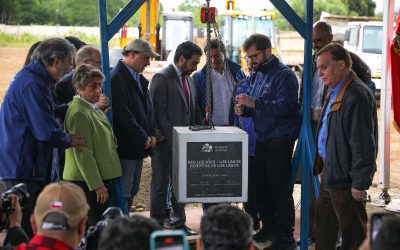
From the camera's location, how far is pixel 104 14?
240 inches

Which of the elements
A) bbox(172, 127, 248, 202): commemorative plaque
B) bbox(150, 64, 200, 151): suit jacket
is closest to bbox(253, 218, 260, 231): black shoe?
bbox(150, 64, 200, 151): suit jacket

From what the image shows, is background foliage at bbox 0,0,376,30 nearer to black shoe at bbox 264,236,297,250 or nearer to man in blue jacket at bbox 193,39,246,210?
man in blue jacket at bbox 193,39,246,210

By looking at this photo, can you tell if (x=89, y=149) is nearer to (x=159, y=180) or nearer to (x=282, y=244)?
(x=159, y=180)

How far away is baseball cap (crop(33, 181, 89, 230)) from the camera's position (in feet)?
10.7

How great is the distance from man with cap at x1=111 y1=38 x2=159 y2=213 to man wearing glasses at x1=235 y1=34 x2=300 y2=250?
0.85 meters

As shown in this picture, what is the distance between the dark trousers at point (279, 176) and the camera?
6.77 m

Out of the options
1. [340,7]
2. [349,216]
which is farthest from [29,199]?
[340,7]

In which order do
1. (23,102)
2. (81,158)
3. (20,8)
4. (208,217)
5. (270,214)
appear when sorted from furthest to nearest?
(20,8)
(270,214)
(81,158)
(23,102)
(208,217)

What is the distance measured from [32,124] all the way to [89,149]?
1.89 ft

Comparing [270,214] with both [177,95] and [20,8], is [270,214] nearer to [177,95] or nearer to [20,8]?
[177,95]

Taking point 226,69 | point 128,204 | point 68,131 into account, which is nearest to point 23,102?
point 68,131

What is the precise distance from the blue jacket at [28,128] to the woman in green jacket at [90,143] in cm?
31

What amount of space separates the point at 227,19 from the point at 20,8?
95.6ft

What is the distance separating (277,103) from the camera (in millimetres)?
6605
